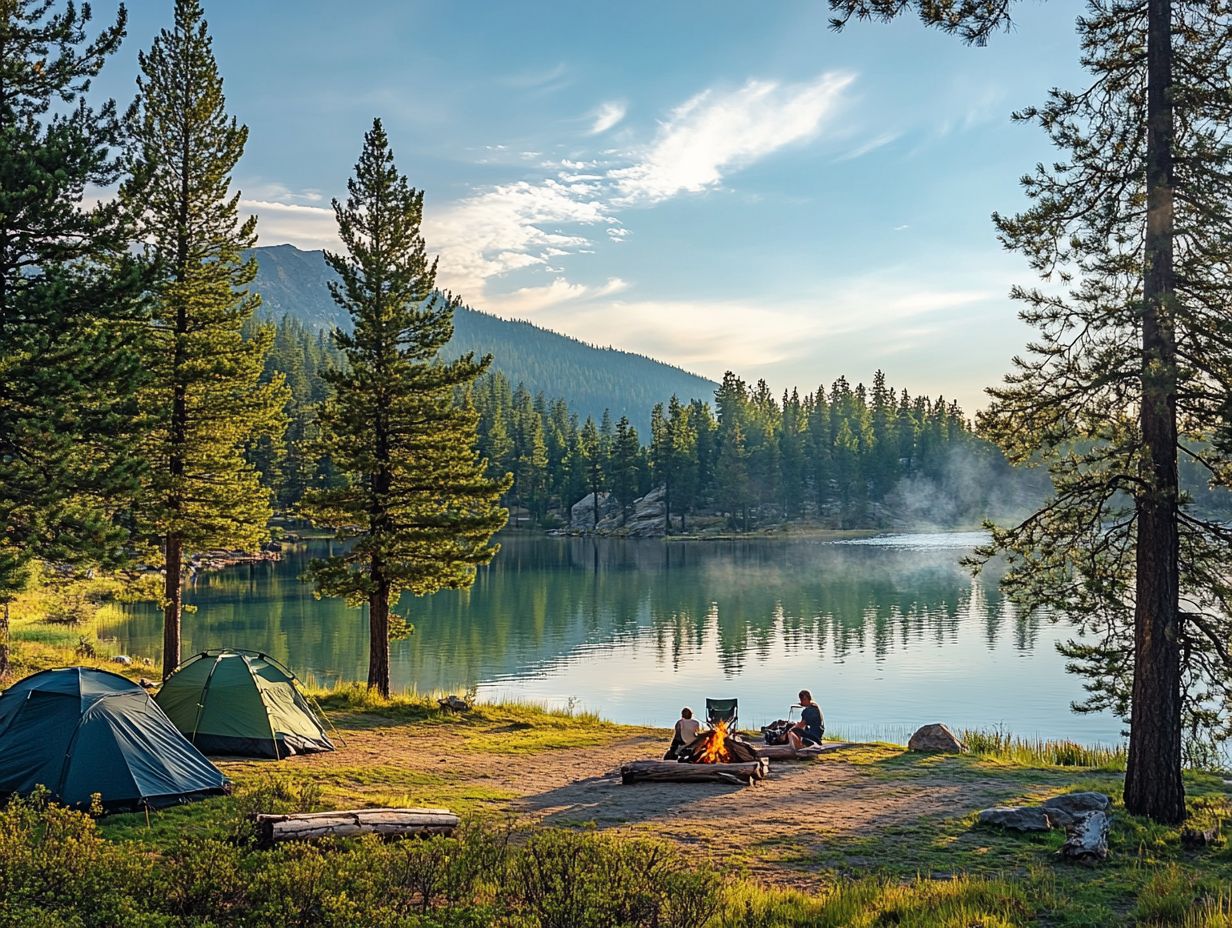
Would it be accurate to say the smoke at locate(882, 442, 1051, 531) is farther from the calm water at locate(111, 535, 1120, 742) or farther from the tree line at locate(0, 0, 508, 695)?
the tree line at locate(0, 0, 508, 695)

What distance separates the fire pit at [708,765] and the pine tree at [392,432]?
29.5 feet

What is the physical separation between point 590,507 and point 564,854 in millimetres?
117922

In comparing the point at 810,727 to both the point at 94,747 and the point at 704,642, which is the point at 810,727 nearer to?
the point at 94,747

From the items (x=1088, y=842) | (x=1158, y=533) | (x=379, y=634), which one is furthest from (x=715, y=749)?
(x=379, y=634)

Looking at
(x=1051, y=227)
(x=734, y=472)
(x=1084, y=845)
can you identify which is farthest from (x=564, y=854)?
(x=734, y=472)

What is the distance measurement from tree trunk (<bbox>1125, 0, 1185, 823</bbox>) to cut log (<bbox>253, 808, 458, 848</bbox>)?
9.65m

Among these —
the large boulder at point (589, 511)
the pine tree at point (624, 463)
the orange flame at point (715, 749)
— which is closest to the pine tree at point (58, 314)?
the orange flame at point (715, 749)

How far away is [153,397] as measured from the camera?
23.0 meters

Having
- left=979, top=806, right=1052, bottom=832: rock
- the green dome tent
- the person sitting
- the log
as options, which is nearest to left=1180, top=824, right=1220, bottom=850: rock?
the log

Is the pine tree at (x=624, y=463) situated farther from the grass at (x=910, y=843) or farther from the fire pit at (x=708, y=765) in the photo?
the fire pit at (x=708, y=765)

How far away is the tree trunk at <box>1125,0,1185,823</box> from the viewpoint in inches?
510

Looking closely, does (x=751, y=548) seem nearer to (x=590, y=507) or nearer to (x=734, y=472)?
(x=734, y=472)

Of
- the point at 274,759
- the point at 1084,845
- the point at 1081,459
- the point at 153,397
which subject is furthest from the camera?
the point at 153,397

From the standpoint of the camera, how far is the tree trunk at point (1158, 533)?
42.5ft
